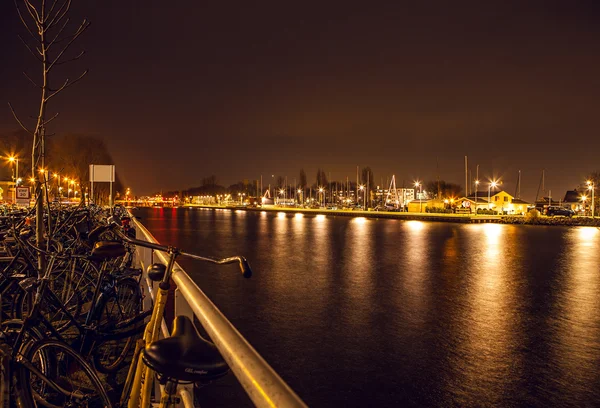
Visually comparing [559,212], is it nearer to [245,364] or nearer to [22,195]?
[22,195]

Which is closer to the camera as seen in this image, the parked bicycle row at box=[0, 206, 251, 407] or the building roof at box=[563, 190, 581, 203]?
the parked bicycle row at box=[0, 206, 251, 407]

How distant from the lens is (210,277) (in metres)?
13.9

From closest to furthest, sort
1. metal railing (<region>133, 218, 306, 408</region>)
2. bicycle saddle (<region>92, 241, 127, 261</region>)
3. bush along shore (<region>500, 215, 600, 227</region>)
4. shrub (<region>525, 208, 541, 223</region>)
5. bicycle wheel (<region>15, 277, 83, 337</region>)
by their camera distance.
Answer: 1. metal railing (<region>133, 218, 306, 408</region>)
2. bicycle saddle (<region>92, 241, 127, 261</region>)
3. bicycle wheel (<region>15, 277, 83, 337</region>)
4. bush along shore (<region>500, 215, 600, 227</region>)
5. shrub (<region>525, 208, 541, 223</region>)

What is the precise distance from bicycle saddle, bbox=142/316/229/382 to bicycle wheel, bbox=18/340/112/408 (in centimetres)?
136

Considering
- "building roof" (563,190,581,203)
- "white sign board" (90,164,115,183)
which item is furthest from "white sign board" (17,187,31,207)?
"building roof" (563,190,581,203)

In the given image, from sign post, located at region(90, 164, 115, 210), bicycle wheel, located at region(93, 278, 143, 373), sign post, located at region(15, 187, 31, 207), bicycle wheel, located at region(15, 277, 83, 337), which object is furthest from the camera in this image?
sign post, located at region(90, 164, 115, 210)

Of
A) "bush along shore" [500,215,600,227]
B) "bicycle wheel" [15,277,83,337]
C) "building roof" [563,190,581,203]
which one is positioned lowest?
"bush along shore" [500,215,600,227]

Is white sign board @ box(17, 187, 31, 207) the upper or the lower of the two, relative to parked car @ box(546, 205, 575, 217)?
upper

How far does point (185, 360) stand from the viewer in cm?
176

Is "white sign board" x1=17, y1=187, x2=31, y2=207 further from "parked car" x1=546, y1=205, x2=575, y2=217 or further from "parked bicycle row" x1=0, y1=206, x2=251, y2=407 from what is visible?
"parked car" x1=546, y1=205, x2=575, y2=217

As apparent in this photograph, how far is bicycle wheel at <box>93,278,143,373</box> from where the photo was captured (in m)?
4.73

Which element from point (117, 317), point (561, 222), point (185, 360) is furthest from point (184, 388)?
point (561, 222)

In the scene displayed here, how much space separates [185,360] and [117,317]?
4065 millimetres

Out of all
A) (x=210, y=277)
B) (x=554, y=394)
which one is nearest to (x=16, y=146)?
(x=210, y=277)
